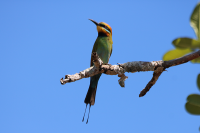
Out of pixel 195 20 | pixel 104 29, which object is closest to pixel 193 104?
pixel 195 20

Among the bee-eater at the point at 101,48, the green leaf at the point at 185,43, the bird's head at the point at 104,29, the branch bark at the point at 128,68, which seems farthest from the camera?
the bird's head at the point at 104,29

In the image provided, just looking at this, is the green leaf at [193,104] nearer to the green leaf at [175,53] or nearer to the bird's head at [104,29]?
the green leaf at [175,53]

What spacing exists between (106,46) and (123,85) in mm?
2060

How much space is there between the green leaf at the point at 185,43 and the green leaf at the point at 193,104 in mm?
213

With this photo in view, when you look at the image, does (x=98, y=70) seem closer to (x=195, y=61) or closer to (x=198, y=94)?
(x=195, y=61)

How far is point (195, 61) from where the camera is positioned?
1231 mm

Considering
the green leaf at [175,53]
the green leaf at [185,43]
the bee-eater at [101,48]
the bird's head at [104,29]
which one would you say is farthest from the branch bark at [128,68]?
the bird's head at [104,29]

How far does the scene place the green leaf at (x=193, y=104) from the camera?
0.83 metres

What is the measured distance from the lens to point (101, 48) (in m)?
4.07

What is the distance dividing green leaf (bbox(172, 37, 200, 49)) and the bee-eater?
2.31 metres

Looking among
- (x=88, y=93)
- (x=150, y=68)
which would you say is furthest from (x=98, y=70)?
(x=88, y=93)

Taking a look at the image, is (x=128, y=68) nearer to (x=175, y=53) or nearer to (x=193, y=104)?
(x=175, y=53)

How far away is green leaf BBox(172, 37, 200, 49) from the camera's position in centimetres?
82

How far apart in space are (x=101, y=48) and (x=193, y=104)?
10.8ft
